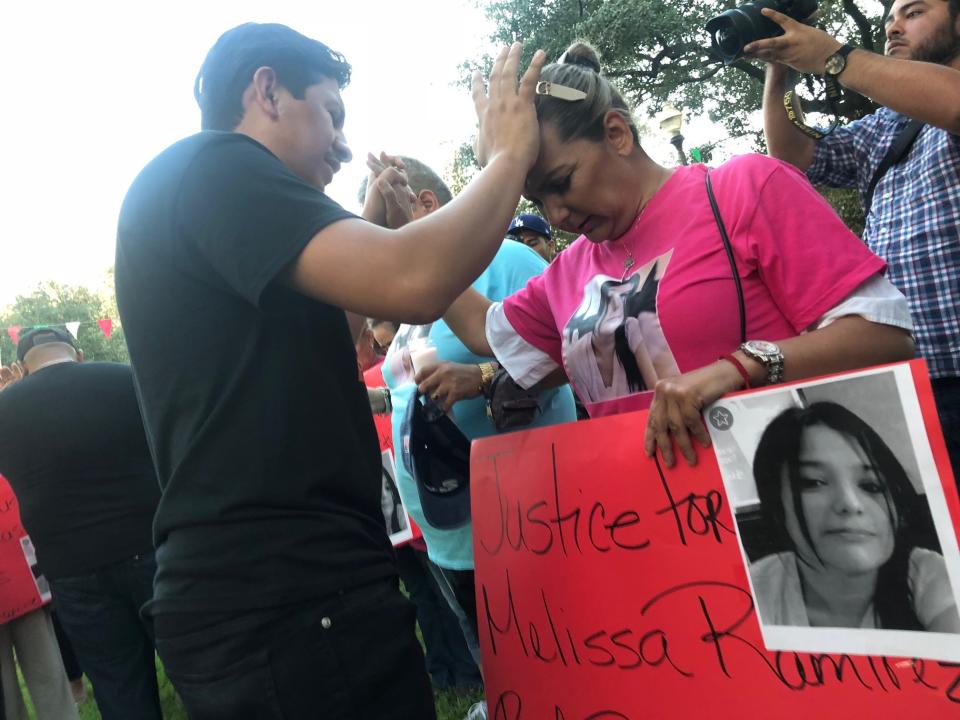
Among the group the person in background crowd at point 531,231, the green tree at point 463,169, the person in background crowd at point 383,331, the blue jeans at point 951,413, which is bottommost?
the blue jeans at point 951,413

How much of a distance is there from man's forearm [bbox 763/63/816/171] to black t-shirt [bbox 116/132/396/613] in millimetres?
1504

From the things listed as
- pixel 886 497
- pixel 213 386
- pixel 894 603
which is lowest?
pixel 894 603

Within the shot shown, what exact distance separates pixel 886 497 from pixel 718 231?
0.57 m

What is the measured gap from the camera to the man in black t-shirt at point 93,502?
3.21 meters

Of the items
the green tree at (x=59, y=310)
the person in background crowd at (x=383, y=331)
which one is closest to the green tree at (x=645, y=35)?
the person in background crowd at (x=383, y=331)

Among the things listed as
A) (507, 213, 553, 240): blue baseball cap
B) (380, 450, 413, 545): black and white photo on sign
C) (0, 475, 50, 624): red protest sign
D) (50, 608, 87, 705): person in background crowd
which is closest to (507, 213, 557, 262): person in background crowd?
(507, 213, 553, 240): blue baseball cap

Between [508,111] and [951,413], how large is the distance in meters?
1.33

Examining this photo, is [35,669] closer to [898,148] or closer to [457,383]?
[457,383]

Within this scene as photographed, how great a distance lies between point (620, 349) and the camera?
1517 mm

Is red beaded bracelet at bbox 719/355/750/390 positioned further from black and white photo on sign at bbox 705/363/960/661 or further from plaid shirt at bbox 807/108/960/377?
plaid shirt at bbox 807/108/960/377

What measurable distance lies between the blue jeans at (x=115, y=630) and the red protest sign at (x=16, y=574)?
80cm

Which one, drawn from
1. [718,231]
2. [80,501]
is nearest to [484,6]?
[80,501]

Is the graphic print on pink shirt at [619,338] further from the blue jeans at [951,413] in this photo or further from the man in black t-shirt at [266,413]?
the blue jeans at [951,413]

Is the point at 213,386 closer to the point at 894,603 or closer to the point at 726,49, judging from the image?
the point at 894,603
